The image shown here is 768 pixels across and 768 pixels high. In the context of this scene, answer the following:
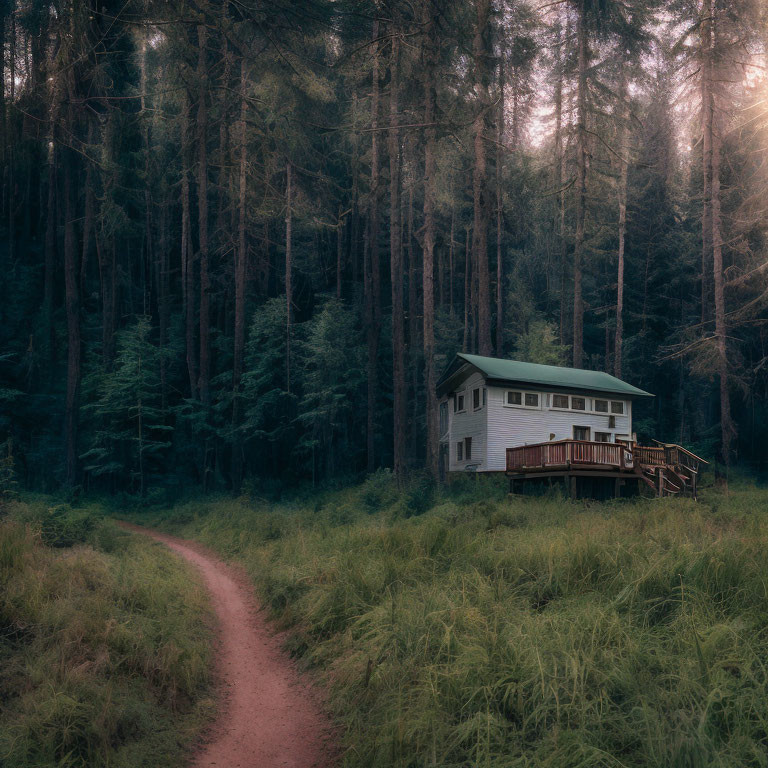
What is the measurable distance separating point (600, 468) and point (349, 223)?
2987 centimetres

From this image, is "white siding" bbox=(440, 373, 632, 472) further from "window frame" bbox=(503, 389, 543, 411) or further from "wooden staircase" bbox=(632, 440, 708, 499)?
"wooden staircase" bbox=(632, 440, 708, 499)

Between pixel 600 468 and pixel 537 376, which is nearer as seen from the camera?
pixel 600 468

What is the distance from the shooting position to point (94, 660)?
5570mm

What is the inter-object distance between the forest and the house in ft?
7.31

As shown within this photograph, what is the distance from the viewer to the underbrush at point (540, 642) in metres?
3.94

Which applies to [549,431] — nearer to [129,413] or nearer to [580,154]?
[580,154]

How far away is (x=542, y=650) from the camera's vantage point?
4.93 meters

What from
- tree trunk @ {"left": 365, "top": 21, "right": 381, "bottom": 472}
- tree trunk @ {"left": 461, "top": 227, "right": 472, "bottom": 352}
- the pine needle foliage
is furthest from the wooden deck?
tree trunk @ {"left": 461, "top": 227, "right": 472, "bottom": 352}

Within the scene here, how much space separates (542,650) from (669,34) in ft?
90.9

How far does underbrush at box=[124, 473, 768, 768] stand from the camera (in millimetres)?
3943

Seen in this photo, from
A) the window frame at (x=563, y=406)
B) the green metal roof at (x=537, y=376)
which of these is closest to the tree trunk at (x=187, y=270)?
the green metal roof at (x=537, y=376)

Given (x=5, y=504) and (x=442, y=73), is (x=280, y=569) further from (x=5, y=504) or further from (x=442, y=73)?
(x=442, y=73)

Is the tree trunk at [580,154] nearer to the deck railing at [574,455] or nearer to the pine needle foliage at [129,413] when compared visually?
the deck railing at [574,455]

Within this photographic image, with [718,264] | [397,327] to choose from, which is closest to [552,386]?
[397,327]
